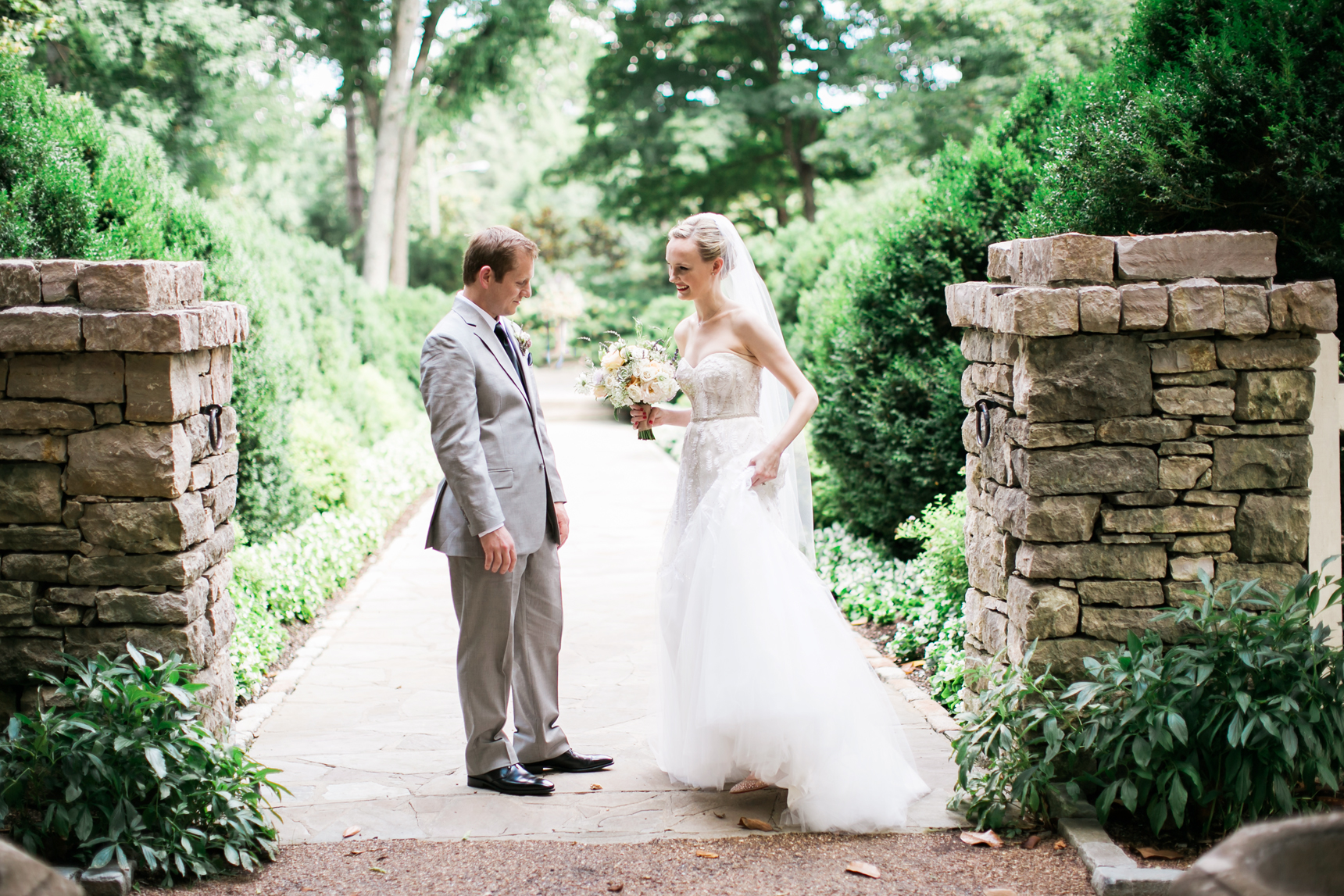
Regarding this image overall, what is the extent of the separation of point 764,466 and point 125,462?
7.50ft

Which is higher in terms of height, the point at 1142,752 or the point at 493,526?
the point at 493,526

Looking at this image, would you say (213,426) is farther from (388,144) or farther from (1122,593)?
(388,144)

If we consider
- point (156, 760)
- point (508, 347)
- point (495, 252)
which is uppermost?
point (495, 252)

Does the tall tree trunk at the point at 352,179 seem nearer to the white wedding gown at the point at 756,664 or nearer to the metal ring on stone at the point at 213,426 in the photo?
the metal ring on stone at the point at 213,426

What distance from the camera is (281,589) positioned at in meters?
6.71

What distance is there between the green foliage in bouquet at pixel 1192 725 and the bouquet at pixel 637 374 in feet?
5.74

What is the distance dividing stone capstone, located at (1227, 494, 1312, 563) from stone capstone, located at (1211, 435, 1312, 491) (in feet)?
0.19

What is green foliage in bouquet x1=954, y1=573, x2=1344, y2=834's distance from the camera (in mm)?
3311

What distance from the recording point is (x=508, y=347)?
4242mm

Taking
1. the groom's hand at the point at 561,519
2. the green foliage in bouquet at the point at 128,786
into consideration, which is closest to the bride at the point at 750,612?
the groom's hand at the point at 561,519

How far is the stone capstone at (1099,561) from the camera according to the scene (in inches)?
147

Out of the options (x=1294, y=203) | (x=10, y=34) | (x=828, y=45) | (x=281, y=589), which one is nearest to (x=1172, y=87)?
(x=1294, y=203)

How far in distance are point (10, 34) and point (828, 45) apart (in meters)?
16.4

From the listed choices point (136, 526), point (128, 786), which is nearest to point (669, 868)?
point (128, 786)
